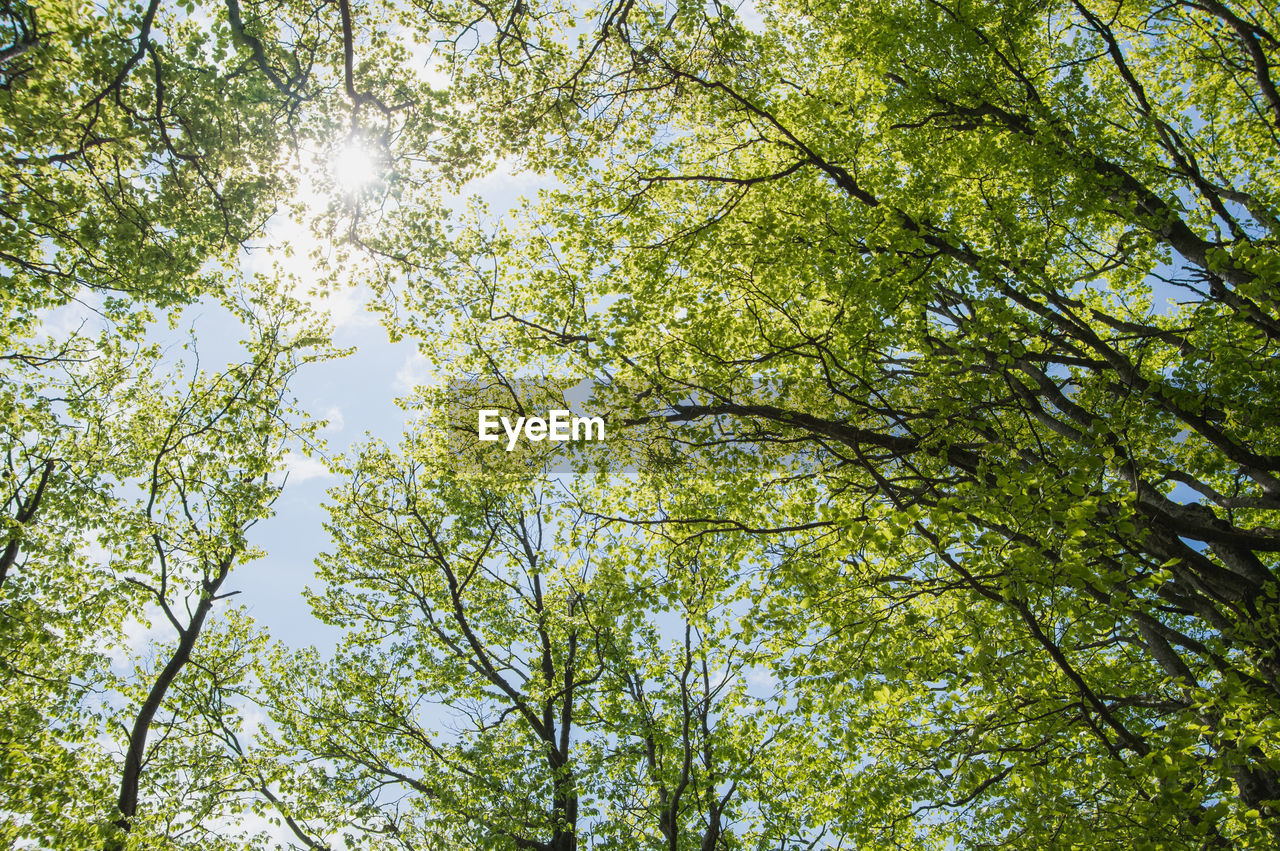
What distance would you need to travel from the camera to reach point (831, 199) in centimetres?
920

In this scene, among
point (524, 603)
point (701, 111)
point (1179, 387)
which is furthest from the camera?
point (524, 603)

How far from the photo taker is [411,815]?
1585 cm

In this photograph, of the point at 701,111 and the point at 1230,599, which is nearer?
the point at 1230,599

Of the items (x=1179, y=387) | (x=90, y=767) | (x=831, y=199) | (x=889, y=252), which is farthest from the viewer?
(x=90, y=767)

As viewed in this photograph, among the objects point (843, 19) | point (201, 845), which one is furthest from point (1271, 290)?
point (201, 845)

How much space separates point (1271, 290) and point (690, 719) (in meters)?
10.3

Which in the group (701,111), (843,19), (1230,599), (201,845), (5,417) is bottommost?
(201,845)

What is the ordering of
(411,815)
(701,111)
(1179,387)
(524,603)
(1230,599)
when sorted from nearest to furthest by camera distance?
(1230,599) → (1179,387) → (701,111) → (524,603) → (411,815)

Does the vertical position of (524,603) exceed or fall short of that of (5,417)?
it falls short

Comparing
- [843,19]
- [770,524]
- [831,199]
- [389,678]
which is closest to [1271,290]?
[831,199]

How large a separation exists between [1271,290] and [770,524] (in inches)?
242

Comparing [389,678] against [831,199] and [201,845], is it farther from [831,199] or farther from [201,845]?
[831,199]

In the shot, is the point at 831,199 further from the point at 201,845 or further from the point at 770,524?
the point at 201,845

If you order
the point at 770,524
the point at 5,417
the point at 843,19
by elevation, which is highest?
the point at 843,19
